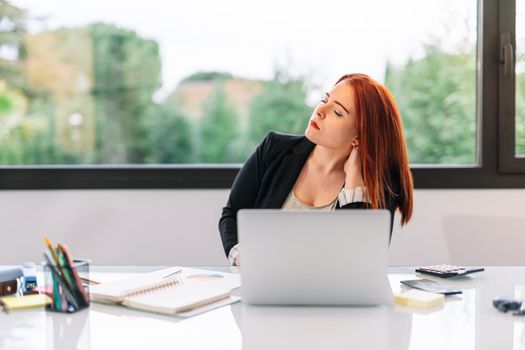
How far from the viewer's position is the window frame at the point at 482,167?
280cm

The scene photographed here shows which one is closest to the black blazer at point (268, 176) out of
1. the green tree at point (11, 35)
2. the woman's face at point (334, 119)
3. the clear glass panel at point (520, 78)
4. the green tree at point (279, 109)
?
the woman's face at point (334, 119)

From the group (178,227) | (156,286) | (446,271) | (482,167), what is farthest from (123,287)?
(482,167)

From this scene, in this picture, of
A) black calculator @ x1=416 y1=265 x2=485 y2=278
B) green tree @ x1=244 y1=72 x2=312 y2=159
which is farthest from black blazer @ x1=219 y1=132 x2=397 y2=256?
green tree @ x1=244 y1=72 x2=312 y2=159

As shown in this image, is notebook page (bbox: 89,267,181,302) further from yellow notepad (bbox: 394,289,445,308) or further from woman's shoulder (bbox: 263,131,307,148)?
woman's shoulder (bbox: 263,131,307,148)

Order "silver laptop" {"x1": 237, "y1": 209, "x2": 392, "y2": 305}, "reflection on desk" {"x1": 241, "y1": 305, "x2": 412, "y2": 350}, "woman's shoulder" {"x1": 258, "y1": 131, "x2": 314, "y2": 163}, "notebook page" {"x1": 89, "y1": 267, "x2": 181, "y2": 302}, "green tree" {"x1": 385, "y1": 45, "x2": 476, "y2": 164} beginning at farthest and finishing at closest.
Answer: "green tree" {"x1": 385, "y1": 45, "x2": 476, "y2": 164} < "woman's shoulder" {"x1": 258, "y1": 131, "x2": 314, "y2": 163} < "notebook page" {"x1": 89, "y1": 267, "x2": 181, "y2": 302} < "silver laptop" {"x1": 237, "y1": 209, "x2": 392, "y2": 305} < "reflection on desk" {"x1": 241, "y1": 305, "x2": 412, "y2": 350}

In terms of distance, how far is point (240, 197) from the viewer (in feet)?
7.32

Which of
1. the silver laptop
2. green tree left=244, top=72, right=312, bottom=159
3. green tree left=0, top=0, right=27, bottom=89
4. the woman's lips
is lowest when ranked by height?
the silver laptop

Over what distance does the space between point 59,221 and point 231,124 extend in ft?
2.87

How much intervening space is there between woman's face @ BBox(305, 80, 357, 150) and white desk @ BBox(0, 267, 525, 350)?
746mm

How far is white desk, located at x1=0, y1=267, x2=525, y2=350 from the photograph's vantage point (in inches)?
43.9

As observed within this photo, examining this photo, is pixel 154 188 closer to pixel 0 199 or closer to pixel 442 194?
pixel 0 199

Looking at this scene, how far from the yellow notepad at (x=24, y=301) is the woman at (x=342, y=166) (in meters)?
0.64

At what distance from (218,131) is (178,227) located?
498 mm

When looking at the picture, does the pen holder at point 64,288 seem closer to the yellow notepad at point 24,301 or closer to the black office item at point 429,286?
the yellow notepad at point 24,301
